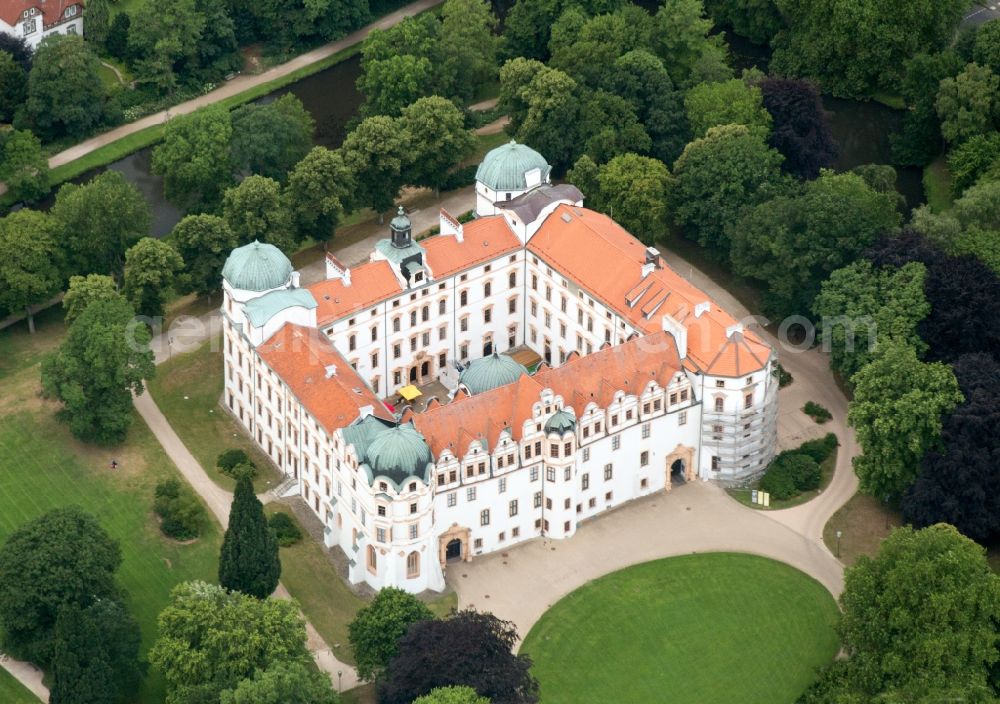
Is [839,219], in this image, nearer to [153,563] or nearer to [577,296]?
[577,296]

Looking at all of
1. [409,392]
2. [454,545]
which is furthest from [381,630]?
[409,392]

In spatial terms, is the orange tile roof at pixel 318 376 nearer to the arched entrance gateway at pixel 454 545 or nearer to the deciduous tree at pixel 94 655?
the arched entrance gateway at pixel 454 545

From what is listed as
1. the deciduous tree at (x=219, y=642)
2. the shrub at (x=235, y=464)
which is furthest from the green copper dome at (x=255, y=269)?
the deciduous tree at (x=219, y=642)

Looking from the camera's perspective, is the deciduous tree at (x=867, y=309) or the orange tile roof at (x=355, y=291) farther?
the orange tile roof at (x=355, y=291)

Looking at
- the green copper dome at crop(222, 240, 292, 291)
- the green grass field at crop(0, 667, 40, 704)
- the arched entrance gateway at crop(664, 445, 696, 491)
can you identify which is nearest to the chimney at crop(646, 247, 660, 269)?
the arched entrance gateway at crop(664, 445, 696, 491)

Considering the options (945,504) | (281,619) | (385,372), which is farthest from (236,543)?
(945,504)

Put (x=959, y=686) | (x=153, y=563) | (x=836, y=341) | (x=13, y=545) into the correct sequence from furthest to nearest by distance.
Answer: (x=836, y=341) → (x=153, y=563) → (x=13, y=545) → (x=959, y=686)
